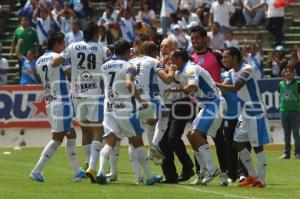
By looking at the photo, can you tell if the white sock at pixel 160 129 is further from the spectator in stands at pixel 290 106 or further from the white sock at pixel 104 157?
the spectator in stands at pixel 290 106

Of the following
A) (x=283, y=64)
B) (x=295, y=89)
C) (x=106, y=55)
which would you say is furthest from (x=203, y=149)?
(x=283, y=64)

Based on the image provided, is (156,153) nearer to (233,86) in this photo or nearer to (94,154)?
(94,154)

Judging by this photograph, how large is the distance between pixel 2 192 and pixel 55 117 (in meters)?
2.25

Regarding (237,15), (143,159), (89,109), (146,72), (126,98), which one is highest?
(237,15)

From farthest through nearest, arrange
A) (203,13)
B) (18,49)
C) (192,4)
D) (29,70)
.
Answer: (192,4) → (203,13) → (18,49) → (29,70)

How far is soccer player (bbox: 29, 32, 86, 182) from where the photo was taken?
62.7 feet

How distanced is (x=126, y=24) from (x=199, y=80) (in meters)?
15.9

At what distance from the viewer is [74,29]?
107 feet

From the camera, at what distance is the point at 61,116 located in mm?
19141

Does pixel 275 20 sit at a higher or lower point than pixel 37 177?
higher

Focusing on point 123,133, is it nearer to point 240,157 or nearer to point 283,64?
point 240,157

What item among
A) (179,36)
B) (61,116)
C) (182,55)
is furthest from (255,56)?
(61,116)

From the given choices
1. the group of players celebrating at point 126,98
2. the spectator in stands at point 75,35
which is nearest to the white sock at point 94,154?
the group of players celebrating at point 126,98

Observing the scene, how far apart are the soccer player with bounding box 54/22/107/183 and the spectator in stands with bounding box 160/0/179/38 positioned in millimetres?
13967
